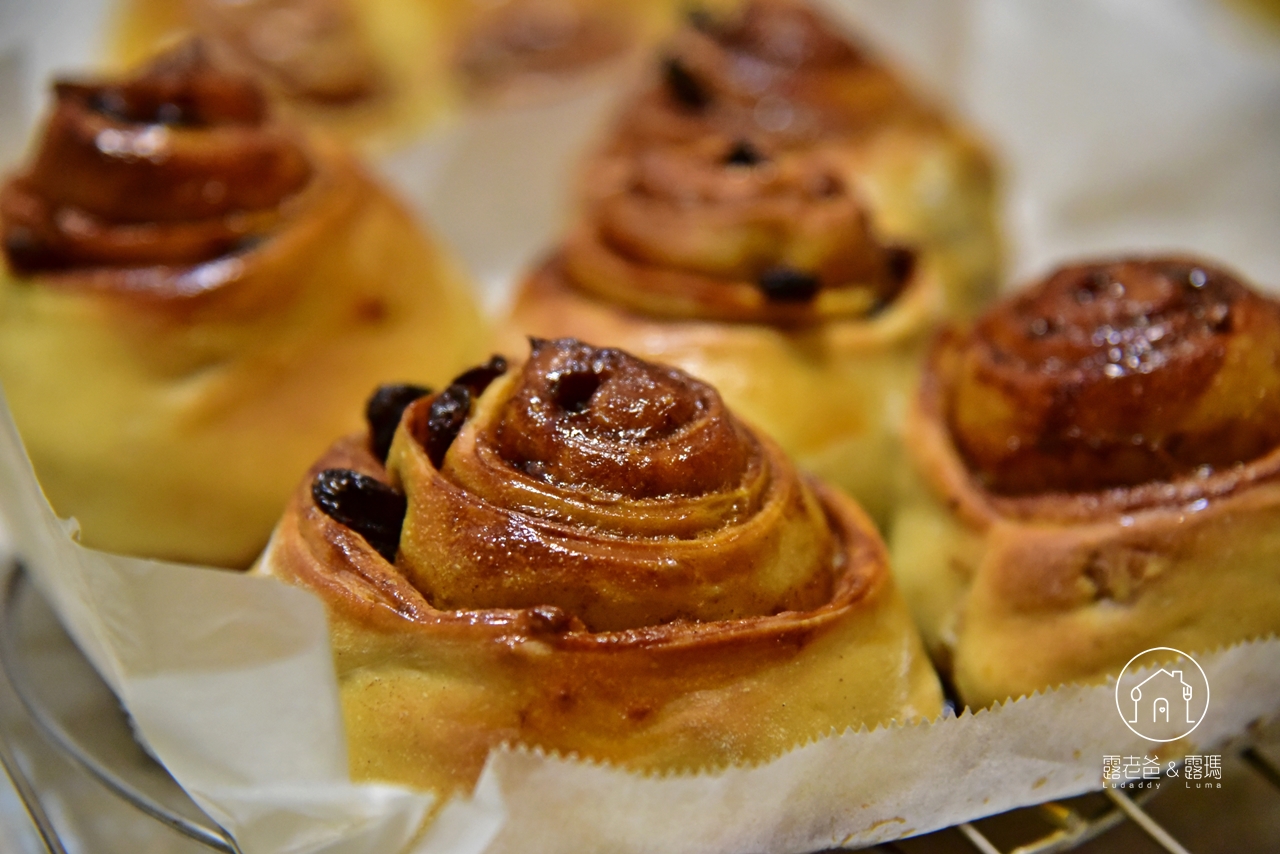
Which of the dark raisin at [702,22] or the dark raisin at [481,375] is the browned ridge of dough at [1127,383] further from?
the dark raisin at [702,22]

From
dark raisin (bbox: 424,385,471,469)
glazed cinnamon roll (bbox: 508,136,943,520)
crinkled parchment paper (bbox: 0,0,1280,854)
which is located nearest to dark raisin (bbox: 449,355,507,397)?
dark raisin (bbox: 424,385,471,469)

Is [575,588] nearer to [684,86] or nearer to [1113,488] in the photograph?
[1113,488]

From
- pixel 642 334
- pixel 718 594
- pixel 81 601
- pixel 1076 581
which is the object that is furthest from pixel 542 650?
pixel 642 334

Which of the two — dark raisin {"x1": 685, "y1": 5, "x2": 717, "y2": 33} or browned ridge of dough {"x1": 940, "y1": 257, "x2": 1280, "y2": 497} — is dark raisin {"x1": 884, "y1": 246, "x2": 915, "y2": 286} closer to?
browned ridge of dough {"x1": 940, "y1": 257, "x2": 1280, "y2": 497}

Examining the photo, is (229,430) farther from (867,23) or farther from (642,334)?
(867,23)

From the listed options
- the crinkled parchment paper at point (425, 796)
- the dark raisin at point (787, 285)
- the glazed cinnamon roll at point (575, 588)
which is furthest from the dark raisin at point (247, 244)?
the dark raisin at point (787, 285)

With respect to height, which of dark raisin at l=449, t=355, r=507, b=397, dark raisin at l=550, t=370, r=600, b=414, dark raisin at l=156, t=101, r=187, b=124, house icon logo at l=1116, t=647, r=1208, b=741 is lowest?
house icon logo at l=1116, t=647, r=1208, b=741

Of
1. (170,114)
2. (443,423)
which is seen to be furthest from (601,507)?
(170,114)
